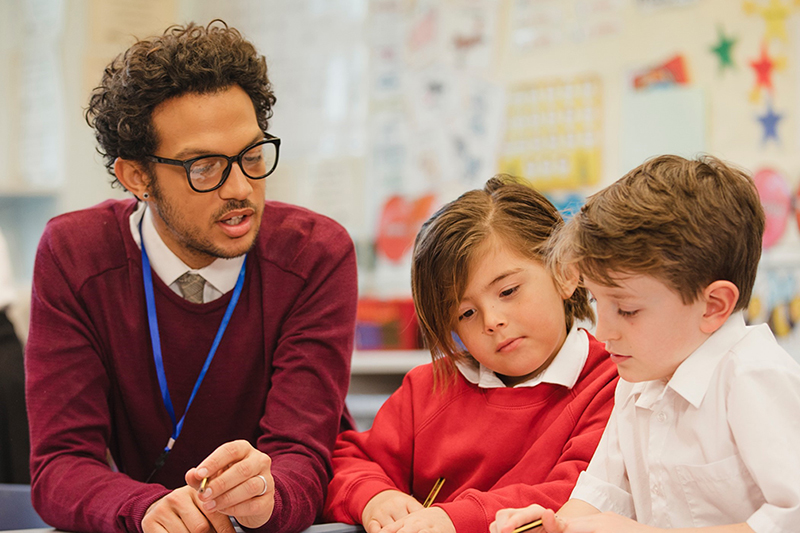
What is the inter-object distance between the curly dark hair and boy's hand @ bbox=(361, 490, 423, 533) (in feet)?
2.41

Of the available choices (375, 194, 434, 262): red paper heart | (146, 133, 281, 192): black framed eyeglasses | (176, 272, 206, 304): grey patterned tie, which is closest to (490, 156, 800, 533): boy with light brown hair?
(146, 133, 281, 192): black framed eyeglasses

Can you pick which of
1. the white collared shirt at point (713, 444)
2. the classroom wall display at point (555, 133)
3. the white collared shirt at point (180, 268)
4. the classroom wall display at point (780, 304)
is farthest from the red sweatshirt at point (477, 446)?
the classroom wall display at point (555, 133)

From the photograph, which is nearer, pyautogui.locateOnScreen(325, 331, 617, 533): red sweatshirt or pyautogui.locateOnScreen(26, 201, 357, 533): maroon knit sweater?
pyautogui.locateOnScreen(325, 331, 617, 533): red sweatshirt

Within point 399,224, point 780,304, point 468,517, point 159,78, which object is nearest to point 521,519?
point 468,517

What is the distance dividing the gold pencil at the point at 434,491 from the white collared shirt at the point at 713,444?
278mm

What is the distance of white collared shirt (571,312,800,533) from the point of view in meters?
0.83

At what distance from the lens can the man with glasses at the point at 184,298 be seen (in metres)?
1.35

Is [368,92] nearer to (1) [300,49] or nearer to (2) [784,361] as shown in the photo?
(1) [300,49]

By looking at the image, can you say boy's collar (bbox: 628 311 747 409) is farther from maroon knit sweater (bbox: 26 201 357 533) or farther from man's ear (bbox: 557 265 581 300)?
maroon knit sweater (bbox: 26 201 357 533)

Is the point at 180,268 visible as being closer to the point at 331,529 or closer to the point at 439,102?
the point at 331,529

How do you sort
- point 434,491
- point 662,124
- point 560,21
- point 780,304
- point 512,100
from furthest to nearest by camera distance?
point 512,100 < point 560,21 < point 662,124 < point 780,304 < point 434,491

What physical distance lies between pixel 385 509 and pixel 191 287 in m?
0.58

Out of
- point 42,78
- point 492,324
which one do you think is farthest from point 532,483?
point 42,78

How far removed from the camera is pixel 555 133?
9.36 ft
